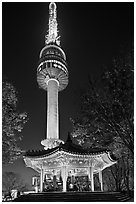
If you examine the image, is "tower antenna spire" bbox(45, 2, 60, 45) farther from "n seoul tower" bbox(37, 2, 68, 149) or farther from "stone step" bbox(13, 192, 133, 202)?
"stone step" bbox(13, 192, 133, 202)

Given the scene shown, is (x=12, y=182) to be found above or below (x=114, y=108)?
below

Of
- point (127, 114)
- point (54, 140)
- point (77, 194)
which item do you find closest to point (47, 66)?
point (54, 140)

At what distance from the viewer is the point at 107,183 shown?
99.8 ft

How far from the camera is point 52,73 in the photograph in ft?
106

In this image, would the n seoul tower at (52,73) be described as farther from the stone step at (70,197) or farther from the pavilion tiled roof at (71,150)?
the stone step at (70,197)

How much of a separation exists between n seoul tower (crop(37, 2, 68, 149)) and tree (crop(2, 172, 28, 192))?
50.4 feet

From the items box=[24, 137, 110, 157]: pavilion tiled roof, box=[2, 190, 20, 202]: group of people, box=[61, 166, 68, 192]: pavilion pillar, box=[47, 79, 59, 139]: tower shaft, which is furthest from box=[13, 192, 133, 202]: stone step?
box=[47, 79, 59, 139]: tower shaft

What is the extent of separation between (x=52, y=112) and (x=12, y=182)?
58.7 ft

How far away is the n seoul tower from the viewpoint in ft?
91.8

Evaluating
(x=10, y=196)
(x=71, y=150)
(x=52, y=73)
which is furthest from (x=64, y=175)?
(x=52, y=73)

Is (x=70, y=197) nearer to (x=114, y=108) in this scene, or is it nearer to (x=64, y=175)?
(x=64, y=175)

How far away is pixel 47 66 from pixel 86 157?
61.7 ft

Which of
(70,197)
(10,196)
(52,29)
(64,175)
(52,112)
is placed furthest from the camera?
(52,29)

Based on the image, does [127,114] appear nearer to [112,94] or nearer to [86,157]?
[112,94]
